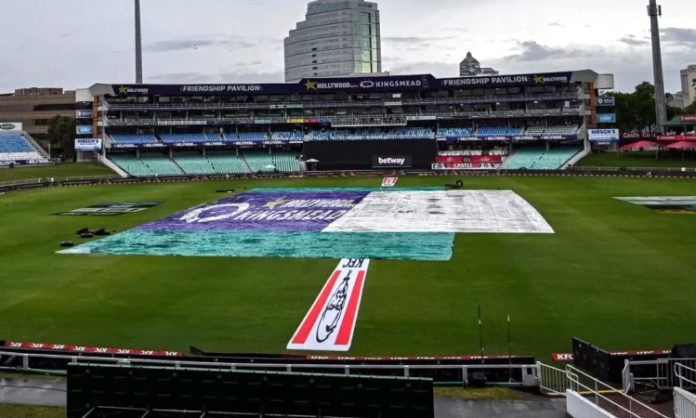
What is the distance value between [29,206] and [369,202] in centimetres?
3418

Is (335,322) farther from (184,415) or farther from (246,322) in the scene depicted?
(184,415)

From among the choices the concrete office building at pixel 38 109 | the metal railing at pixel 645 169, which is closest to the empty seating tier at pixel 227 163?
the metal railing at pixel 645 169

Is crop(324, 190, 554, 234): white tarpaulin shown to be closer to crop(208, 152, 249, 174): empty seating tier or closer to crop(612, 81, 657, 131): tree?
crop(208, 152, 249, 174): empty seating tier

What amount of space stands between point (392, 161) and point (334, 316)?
81.1 metres

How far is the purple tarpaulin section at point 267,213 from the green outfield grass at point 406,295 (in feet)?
34.1

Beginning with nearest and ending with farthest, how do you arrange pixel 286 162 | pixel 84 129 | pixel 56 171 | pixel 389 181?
1. pixel 389 181
2. pixel 56 171
3. pixel 286 162
4. pixel 84 129

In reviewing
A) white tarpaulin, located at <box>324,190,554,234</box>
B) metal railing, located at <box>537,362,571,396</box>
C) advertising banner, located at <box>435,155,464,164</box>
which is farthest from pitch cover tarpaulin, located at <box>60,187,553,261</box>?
advertising banner, located at <box>435,155,464,164</box>

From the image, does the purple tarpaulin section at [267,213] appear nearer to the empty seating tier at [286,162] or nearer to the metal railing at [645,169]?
the empty seating tier at [286,162]

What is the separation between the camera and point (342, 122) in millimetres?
116250

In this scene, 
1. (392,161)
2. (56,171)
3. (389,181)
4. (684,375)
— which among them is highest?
(392,161)

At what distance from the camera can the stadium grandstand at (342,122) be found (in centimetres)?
10606

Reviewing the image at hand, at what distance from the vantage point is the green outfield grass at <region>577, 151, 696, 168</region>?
90.1 m

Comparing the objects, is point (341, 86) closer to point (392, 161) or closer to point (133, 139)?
point (392, 161)

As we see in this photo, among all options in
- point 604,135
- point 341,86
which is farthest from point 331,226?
point 604,135
